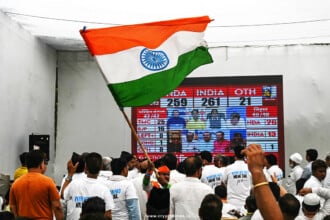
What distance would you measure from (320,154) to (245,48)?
2588 millimetres

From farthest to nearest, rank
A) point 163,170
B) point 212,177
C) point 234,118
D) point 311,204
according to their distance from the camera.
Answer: point 234,118, point 212,177, point 163,170, point 311,204

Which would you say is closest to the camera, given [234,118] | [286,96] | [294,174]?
[294,174]

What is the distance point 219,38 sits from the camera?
33.5ft

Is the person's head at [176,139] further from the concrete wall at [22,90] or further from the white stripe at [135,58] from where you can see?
the white stripe at [135,58]

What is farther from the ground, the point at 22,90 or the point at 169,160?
the point at 22,90

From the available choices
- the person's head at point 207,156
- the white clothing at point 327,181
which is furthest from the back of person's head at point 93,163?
the person's head at point 207,156

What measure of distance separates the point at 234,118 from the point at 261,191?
840 centimetres

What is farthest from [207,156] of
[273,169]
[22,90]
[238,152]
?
[22,90]

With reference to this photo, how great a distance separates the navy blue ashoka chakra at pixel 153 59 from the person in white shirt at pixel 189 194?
3.28 feet

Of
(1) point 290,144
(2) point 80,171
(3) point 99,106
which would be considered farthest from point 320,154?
(2) point 80,171

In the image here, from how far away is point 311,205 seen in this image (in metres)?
4.09

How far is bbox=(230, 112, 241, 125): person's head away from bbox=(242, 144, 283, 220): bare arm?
329 inches

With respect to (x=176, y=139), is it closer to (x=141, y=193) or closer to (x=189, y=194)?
(x=141, y=193)

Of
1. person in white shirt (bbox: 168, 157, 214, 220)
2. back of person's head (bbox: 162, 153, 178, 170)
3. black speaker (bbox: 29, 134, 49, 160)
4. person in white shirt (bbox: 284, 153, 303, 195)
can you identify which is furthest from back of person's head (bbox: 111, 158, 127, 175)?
black speaker (bbox: 29, 134, 49, 160)
